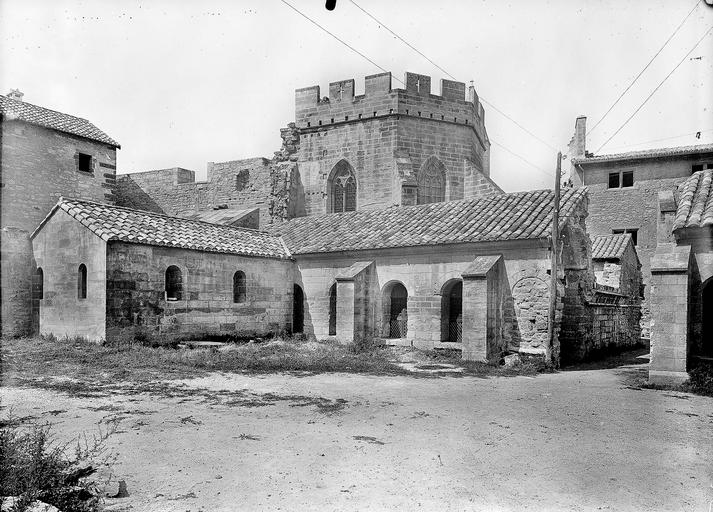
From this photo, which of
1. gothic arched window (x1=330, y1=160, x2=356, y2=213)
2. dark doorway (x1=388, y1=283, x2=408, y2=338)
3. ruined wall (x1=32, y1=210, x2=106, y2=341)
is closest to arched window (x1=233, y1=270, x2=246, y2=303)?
ruined wall (x1=32, y1=210, x2=106, y2=341)

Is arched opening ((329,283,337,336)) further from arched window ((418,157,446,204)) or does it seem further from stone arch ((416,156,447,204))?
arched window ((418,157,446,204))

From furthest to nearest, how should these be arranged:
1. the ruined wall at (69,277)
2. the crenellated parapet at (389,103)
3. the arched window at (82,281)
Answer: the crenellated parapet at (389,103) → the arched window at (82,281) → the ruined wall at (69,277)

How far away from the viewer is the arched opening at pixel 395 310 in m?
17.8

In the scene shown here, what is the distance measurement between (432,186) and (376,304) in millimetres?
9571

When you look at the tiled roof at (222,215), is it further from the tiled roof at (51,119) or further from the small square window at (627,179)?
the small square window at (627,179)

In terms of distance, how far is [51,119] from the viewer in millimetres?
21938

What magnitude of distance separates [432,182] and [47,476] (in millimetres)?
22361

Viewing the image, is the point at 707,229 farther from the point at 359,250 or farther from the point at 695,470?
the point at 359,250

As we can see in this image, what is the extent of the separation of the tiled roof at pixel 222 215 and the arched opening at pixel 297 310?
6245 mm

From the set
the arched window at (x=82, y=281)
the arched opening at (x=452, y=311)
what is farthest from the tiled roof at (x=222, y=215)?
the arched opening at (x=452, y=311)

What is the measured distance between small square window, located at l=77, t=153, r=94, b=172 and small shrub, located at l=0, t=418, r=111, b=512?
19950 millimetres

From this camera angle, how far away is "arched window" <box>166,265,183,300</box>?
16.3 metres

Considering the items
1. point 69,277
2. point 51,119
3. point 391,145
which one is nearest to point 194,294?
point 69,277

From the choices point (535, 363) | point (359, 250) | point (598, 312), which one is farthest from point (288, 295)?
point (598, 312)
